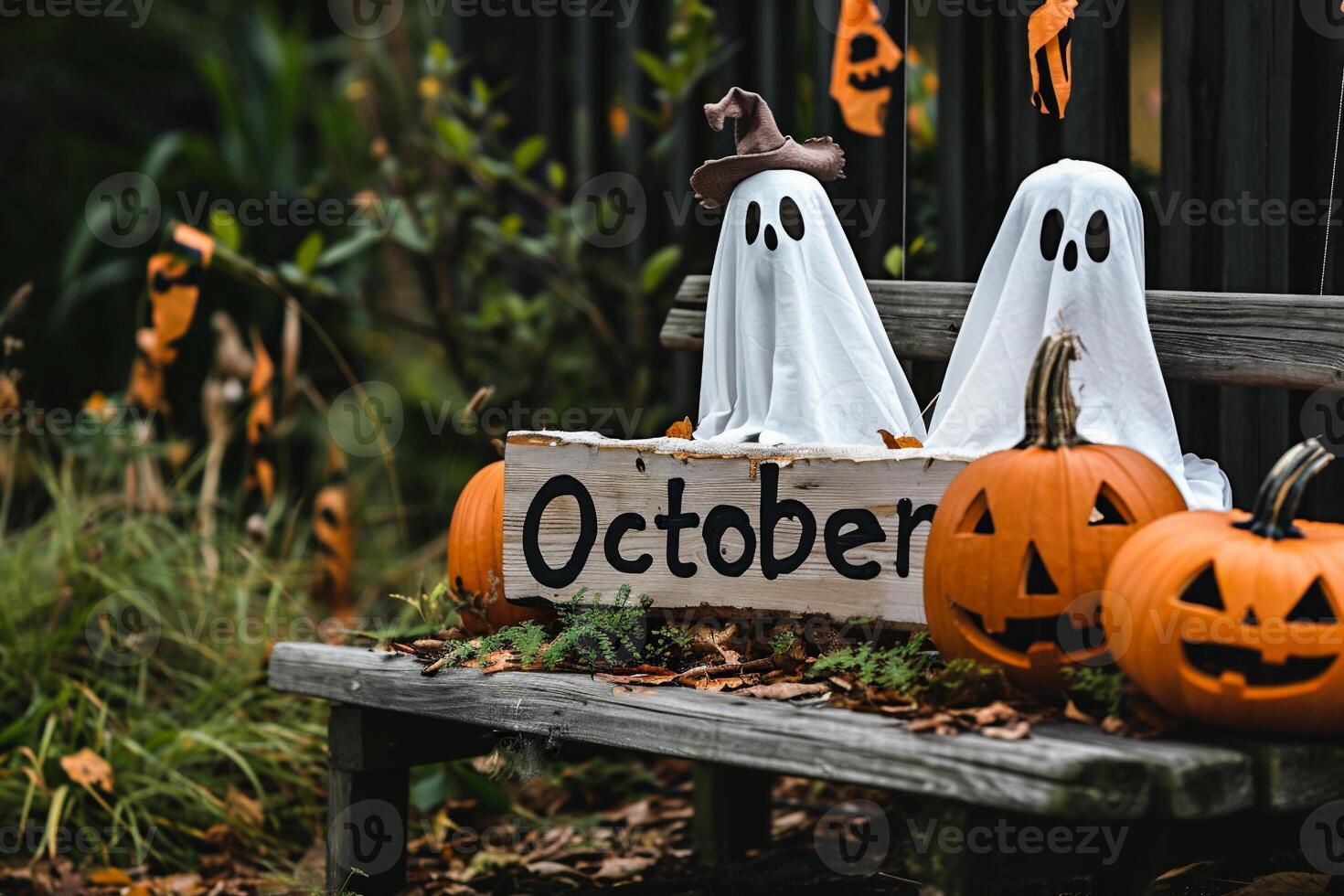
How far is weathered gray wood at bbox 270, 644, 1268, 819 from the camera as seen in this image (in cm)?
192

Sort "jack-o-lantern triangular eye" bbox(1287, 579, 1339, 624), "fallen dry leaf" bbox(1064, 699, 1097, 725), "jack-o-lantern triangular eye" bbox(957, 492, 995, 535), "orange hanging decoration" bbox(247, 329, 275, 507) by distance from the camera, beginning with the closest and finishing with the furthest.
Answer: "jack-o-lantern triangular eye" bbox(1287, 579, 1339, 624)
"fallen dry leaf" bbox(1064, 699, 1097, 725)
"jack-o-lantern triangular eye" bbox(957, 492, 995, 535)
"orange hanging decoration" bbox(247, 329, 275, 507)

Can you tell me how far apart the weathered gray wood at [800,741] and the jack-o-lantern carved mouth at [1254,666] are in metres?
0.12

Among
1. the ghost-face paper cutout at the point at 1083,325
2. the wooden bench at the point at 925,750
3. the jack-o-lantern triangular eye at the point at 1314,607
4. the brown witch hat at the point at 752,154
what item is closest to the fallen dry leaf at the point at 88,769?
the wooden bench at the point at 925,750

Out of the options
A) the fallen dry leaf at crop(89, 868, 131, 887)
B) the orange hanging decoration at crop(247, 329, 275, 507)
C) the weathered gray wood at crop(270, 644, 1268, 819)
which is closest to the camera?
the weathered gray wood at crop(270, 644, 1268, 819)

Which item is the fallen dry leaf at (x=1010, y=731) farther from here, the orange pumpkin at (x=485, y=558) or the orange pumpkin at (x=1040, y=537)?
the orange pumpkin at (x=485, y=558)

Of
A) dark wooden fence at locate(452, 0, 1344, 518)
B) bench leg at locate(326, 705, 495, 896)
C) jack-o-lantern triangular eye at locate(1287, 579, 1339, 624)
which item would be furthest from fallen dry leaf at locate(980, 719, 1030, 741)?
bench leg at locate(326, 705, 495, 896)

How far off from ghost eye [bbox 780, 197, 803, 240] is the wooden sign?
504 millimetres

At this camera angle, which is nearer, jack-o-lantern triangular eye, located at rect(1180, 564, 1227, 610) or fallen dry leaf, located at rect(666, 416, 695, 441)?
jack-o-lantern triangular eye, located at rect(1180, 564, 1227, 610)

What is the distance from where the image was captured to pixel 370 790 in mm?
3164

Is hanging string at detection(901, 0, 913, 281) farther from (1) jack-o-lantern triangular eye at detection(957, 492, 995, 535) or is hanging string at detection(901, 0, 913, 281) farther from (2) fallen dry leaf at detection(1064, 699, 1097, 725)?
(2) fallen dry leaf at detection(1064, 699, 1097, 725)

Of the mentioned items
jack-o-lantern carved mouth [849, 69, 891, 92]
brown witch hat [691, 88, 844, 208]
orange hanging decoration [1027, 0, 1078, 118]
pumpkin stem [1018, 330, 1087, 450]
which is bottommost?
pumpkin stem [1018, 330, 1087, 450]

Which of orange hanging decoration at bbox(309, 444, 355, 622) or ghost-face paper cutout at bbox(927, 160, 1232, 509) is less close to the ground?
ghost-face paper cutout at bbox(927, 160, 1232, 509)

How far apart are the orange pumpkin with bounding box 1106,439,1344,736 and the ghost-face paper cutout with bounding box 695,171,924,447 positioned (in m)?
0.85

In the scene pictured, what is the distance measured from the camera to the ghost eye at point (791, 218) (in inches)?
116
